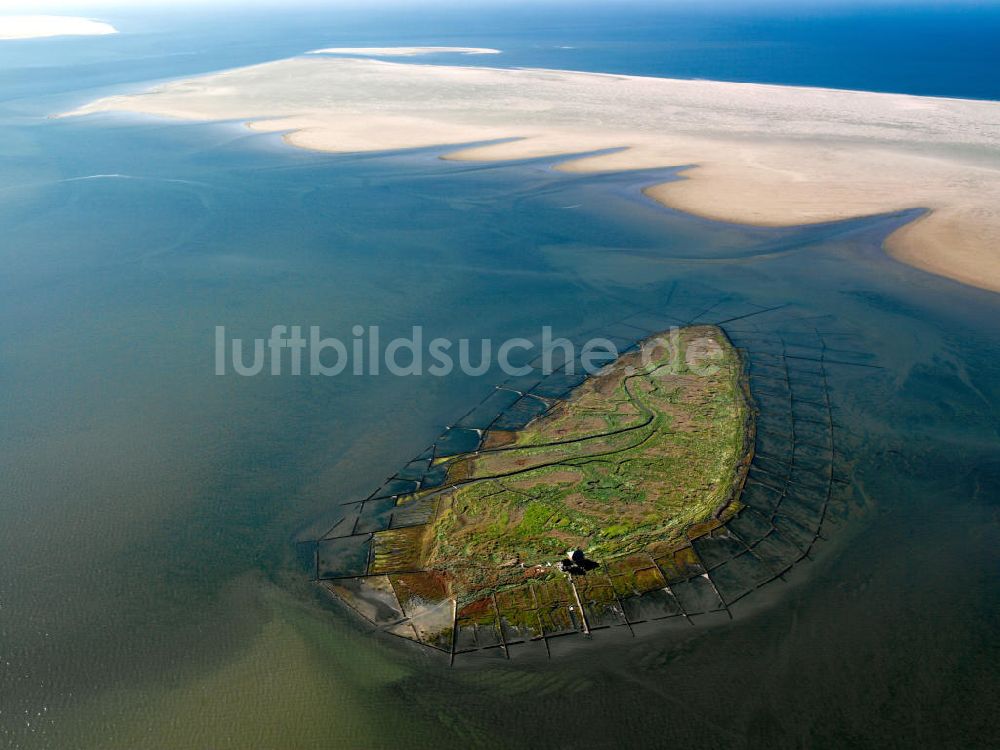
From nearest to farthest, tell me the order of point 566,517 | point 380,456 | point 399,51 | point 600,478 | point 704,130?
point 566,517 < point 600,478 < point 380,456 < point 704,130 < point 399,51

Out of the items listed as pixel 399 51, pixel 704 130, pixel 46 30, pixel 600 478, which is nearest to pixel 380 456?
pixel 600 478

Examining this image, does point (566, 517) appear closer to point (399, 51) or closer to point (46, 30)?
point (399, 51)

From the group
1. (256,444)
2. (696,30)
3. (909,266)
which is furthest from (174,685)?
(696,30)

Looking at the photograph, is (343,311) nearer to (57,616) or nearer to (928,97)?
(57,616)

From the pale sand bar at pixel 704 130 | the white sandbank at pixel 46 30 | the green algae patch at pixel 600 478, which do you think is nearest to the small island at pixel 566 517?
the green algae patch at pixel 600 478

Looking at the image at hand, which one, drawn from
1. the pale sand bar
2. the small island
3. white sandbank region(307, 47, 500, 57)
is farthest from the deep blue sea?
white sandbank region(307, 47, 500, 57)

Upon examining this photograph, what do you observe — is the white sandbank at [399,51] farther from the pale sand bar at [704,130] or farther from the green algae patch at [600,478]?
the green algae patch at [600,478]

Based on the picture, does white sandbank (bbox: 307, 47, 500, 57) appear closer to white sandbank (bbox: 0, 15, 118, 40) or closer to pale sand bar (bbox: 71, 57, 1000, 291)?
pale sand bar (bbox: 71, 57, 1000, 291)
